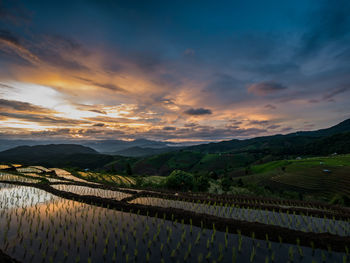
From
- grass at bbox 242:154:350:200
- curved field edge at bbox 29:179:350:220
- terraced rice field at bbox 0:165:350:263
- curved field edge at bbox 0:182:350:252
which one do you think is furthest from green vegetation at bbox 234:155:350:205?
curved field edge at bbox 0:182:350:252

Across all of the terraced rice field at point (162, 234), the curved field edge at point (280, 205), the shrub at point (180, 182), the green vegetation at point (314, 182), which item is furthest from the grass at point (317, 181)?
the terraced rice field at point (162, 234)

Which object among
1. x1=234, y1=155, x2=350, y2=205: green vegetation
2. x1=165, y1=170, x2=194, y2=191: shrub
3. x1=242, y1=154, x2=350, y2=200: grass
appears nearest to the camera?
x1=165, y1=170, x2=194, y2=191: shrub

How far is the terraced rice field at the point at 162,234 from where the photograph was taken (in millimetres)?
7559

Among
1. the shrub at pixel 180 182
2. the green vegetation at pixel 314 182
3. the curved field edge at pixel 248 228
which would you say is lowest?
the green vegetation at pixel 314 182

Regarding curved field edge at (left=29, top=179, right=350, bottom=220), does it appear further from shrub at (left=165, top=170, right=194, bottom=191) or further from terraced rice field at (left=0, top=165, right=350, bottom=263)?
shrub at (left=165, top=170, right=194, bottom=191)

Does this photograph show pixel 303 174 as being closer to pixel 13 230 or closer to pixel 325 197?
pixel 325 197

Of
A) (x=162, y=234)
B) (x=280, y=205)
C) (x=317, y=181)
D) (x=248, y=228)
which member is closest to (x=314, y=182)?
(x=317, y=181)

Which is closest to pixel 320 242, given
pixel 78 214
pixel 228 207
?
pixel 228 207

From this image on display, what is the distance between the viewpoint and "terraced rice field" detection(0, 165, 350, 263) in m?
7.56

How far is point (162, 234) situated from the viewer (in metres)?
9.52

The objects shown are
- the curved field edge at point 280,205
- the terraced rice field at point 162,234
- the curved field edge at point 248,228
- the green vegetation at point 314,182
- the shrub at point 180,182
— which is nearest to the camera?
the terraced rice field at point 162,234

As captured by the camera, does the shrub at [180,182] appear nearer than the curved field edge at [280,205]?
No

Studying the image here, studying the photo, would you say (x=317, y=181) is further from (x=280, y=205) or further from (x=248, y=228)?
(x=248, y=228)

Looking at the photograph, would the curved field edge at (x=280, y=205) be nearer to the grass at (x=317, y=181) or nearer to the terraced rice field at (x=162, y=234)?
the terraced rice field at (x=162, y=234)
